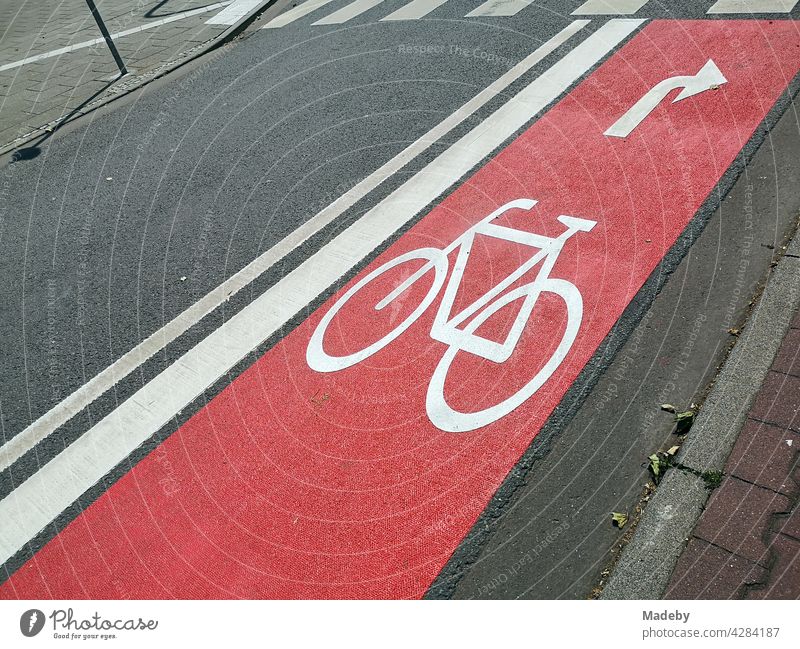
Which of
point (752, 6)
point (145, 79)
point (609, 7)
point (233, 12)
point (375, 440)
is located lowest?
point (375, 440)

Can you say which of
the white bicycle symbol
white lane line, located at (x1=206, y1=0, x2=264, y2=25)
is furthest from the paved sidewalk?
white lane line, located at (x1=206, y1=0, x2=264, y2=25)

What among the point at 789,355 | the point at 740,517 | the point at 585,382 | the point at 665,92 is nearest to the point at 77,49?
the point at 665,92

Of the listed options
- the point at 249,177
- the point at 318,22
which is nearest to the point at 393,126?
the point at 249,177

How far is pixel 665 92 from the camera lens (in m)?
7.41

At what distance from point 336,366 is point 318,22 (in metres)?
8.89

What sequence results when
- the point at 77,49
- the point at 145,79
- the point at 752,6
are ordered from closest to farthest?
1. the point at 752,6
2. the point at 145,79
3. the point at 77,49

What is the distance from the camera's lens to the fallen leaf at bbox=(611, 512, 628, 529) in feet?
12.1

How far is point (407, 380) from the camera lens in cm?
484

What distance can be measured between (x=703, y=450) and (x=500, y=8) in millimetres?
8739

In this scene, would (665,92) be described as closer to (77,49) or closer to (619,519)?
(619,519)

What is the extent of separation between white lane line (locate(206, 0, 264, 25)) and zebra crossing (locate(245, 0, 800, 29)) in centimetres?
3

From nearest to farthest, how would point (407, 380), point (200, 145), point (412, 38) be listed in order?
point (407, 380), point (200, 145), point (412, 38)

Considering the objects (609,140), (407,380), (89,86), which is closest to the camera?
(407,380)
